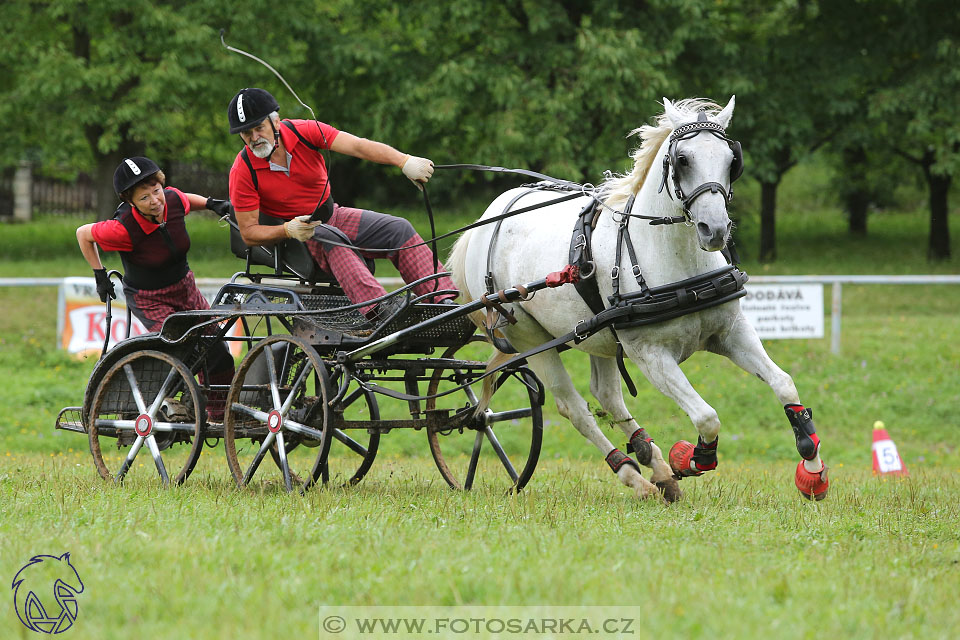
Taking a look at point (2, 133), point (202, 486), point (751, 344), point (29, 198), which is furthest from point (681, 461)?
point (29, 198)

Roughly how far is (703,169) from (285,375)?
9.07ft

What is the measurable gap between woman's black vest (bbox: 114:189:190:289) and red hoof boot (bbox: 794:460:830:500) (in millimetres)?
3821

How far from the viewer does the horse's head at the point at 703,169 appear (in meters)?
5.29

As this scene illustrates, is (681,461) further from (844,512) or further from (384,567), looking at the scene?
(384,567)

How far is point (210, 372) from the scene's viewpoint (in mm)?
7473

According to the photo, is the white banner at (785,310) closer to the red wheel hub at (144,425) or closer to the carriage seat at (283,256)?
the carriage seat at (283,256)

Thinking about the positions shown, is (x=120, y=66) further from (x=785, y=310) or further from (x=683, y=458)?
(x=683, y=458)

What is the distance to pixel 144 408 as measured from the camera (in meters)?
6.80

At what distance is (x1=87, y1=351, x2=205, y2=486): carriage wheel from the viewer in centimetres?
670

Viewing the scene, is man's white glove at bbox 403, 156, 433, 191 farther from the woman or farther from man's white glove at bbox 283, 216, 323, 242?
the woman

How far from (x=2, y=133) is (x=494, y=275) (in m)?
17.1

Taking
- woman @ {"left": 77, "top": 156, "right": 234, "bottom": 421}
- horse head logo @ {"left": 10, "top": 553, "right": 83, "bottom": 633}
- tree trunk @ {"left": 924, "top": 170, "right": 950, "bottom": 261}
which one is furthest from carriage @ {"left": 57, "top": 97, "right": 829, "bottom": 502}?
tree trunk @ {"left": 924, "top": 170, "right": 950, "bottom": 261}

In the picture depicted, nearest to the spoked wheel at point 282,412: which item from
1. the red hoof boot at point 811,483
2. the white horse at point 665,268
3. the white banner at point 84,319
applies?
the white horse at point 665,268

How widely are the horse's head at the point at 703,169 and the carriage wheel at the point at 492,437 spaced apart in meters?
1.64
